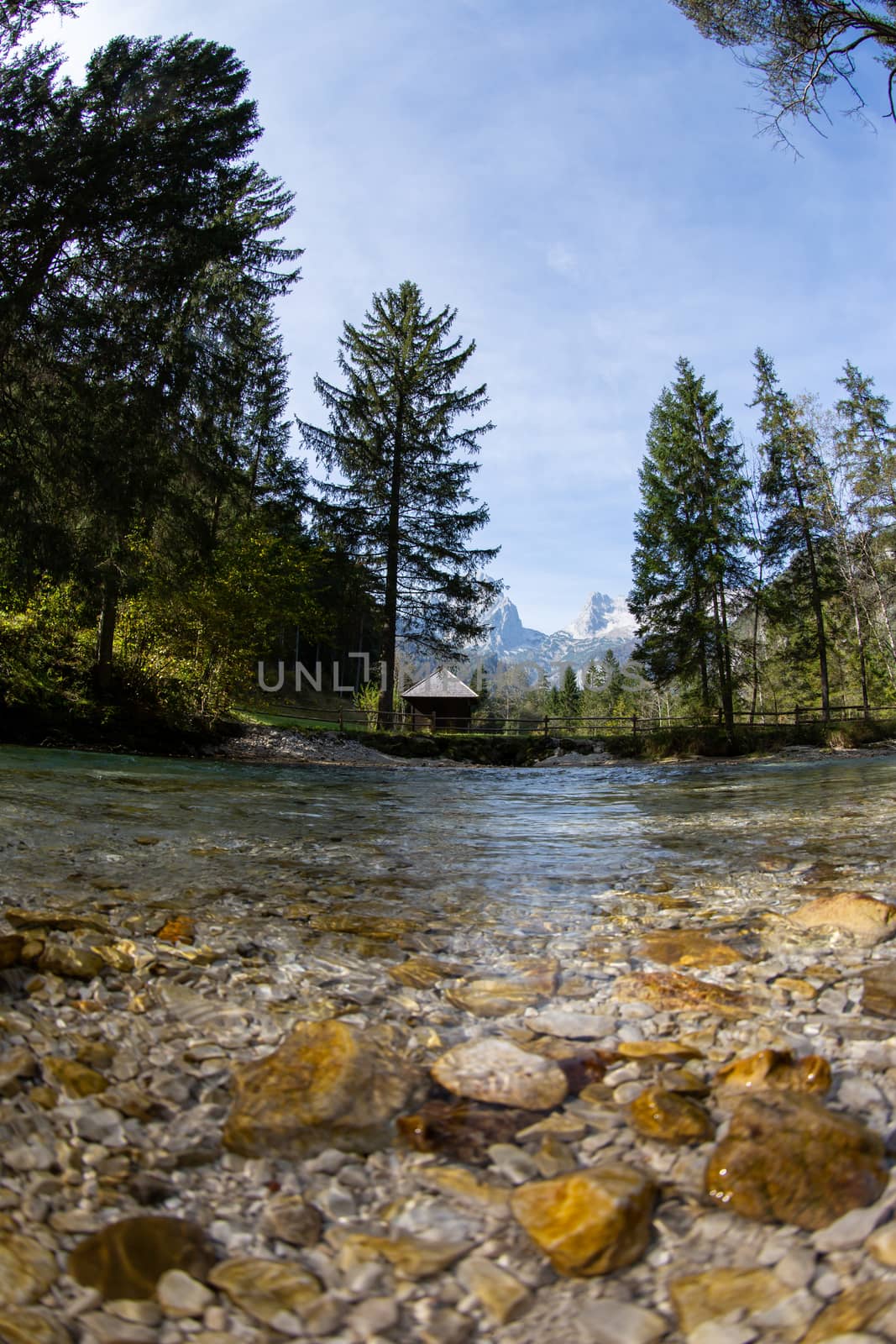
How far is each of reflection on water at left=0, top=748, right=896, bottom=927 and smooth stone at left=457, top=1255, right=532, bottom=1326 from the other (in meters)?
1.95

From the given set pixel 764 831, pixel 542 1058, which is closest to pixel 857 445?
pixel 764 831

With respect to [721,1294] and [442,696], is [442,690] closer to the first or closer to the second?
[442,696]

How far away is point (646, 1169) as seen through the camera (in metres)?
1.46

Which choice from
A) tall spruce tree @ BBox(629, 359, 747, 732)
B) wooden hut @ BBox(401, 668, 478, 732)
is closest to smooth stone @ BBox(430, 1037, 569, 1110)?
tall spruce tree @ BBox(629, 359, 747, 732)

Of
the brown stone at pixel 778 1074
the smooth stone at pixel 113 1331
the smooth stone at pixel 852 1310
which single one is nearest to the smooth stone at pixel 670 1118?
the brown stone at pixel 778 1074

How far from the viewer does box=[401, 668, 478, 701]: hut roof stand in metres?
41.1

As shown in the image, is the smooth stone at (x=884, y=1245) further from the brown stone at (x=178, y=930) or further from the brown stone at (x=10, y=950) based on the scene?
the brown stone at (x=10, y=950)

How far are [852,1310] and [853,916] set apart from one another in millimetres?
Answer: 2130

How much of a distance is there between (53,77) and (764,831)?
16.4 m

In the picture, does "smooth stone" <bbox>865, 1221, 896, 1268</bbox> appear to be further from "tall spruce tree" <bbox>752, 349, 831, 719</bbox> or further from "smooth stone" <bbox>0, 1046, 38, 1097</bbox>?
"tall spruce tree" <bbox>752, 349, 831, 719</bbox>

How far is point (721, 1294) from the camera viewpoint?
1.12 meters

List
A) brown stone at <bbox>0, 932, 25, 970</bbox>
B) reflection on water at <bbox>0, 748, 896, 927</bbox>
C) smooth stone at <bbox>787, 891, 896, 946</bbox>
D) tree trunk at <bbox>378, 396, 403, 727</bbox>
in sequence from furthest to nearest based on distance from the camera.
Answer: tree trunk at <bbox>378, 396, 403, 727</bbox> < reflection on water at <bbox>0, 748, 896, 927</bbox> < smooth stone at <bbox>787, 891, 896, 946</bbox> < brown stone at <bbox>0, 932, 25, 970</bbox>

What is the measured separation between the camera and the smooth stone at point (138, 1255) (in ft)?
3.74

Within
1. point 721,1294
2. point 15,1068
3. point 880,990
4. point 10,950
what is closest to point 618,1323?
point 721,1294
